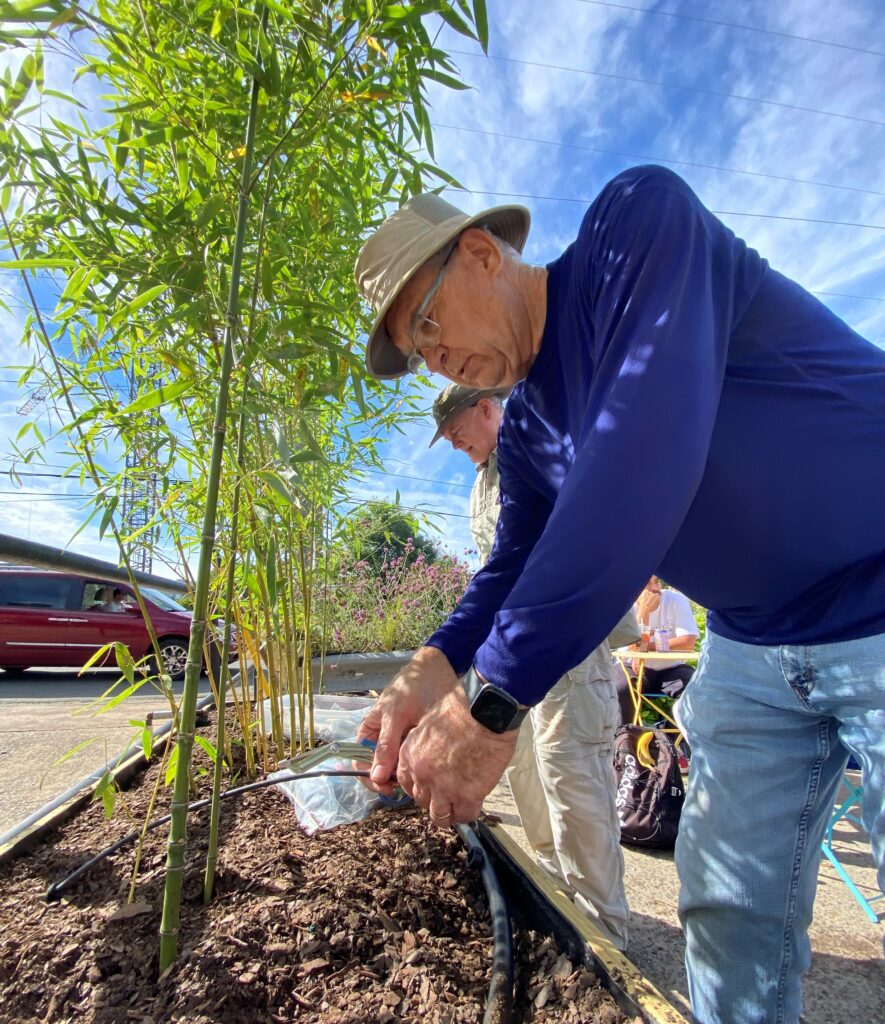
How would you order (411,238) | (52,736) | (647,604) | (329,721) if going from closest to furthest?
(411,238), (329,721), (647,604), (52,736)

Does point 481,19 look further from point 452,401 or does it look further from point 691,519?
point 452,401

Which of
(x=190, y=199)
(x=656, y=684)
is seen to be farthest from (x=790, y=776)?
(x=656, y=684)

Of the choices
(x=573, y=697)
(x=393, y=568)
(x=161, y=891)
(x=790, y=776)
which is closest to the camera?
(x=790, y=776)

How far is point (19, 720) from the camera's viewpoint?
5031 mm

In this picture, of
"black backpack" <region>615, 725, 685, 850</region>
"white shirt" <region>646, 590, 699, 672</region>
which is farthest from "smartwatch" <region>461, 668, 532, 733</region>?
"white shirt" <region>646, 590, 699, 672</region>

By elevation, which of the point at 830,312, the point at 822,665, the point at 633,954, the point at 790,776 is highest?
the point at 830,312

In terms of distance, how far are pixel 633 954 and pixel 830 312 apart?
194 cm

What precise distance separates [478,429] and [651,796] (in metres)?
1.76

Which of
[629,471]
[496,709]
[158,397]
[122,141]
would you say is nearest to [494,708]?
[496,709]

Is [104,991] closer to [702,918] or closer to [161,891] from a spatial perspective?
[161,891]

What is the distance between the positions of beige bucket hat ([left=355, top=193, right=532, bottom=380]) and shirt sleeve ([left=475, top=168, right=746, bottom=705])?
45cm

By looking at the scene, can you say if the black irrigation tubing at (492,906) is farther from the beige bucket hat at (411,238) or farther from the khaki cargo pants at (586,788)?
the beige bucket hat at (411,238)

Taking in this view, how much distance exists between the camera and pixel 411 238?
1126 mm

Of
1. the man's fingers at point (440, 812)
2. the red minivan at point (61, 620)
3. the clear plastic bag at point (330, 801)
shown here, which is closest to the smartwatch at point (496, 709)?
the man's fingers at point (440, 812)
